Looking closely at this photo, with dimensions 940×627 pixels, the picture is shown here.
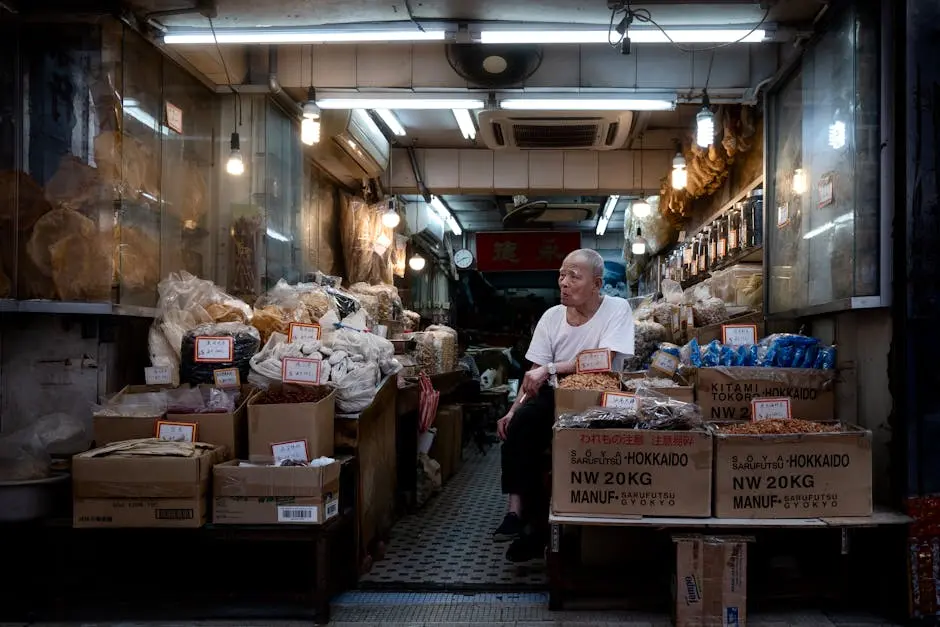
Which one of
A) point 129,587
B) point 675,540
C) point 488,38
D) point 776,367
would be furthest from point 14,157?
point 776,367

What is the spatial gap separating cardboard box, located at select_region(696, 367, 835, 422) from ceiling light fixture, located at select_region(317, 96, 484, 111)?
8.51ft

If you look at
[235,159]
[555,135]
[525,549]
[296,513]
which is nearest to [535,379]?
[525,549]

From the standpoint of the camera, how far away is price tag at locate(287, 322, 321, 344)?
3691 millimetres

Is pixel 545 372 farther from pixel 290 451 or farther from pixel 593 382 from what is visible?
pixel 290 451

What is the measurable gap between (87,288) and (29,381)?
54cm

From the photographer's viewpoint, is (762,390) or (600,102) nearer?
(762,390)

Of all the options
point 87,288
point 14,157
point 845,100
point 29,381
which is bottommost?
point 29,381

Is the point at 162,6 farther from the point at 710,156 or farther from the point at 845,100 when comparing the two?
the point at 710,156

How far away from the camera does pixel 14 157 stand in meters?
3.55

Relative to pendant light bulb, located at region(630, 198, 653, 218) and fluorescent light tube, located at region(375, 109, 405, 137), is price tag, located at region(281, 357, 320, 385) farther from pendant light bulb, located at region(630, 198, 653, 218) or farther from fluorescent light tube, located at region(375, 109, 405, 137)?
pendant light bulb, located at region(630, 198, 653, 218)

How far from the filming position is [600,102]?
4.88 meters

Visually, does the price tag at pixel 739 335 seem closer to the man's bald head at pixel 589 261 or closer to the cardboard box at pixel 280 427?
the man's bald head at pixel 589 261

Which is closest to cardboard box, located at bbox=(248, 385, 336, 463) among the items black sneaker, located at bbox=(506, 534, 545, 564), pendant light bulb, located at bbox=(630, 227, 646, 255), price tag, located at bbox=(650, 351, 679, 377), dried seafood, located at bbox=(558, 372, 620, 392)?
dried seafood, located at bbox=(558, 372, 620, 392)

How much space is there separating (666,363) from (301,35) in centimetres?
252
